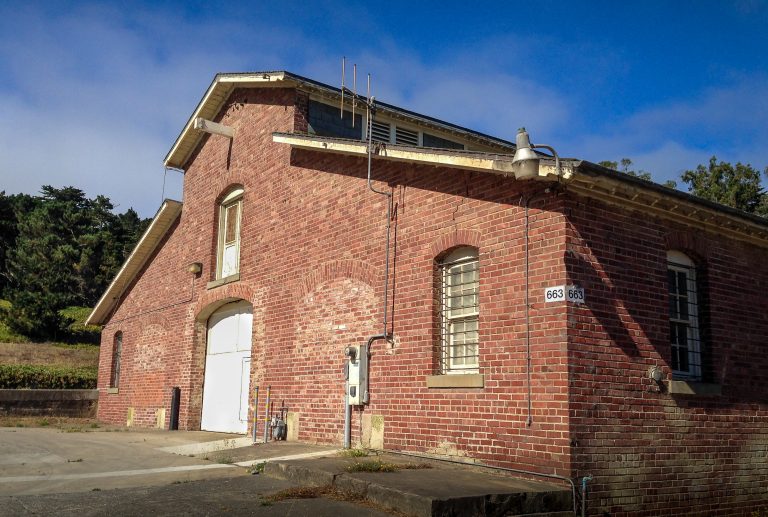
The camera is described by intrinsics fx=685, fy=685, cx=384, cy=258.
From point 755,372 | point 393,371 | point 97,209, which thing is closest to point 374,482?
point 393,371

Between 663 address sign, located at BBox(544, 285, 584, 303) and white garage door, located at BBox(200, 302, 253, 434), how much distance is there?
8379 millimetres

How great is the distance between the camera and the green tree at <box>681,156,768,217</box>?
95.1 feet

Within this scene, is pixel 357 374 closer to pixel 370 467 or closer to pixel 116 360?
pixel 370 467

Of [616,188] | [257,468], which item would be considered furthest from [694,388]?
[257,468]

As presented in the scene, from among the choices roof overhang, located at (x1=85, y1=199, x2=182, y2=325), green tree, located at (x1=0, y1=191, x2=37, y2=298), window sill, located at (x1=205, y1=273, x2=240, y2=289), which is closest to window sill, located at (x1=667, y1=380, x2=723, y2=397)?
window sill, located at (x1=205, y1=273, x2=240, y2=289)

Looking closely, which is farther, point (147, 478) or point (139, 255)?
point (139, 255)

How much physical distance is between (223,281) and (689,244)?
32.9 feet

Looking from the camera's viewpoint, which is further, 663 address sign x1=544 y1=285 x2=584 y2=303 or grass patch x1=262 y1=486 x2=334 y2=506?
663 address sign x1=544 y1=285 x2=584 y2=303

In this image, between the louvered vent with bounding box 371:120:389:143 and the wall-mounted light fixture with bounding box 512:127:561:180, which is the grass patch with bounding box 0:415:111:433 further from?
the wall-mounted light fixture with bounding box 512:127:561:180

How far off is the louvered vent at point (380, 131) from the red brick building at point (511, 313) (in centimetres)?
85

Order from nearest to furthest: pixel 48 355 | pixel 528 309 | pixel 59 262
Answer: pixel 528 309
pixel 48 355
pixel 59 262

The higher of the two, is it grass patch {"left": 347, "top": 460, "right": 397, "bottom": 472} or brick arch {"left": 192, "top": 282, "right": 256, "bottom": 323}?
brick arch {"left": 192, "top": 282, "right": 256, "bottom": 323}

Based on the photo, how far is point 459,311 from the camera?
9.83 metres

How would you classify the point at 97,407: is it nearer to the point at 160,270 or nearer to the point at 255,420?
the point at 160,270
